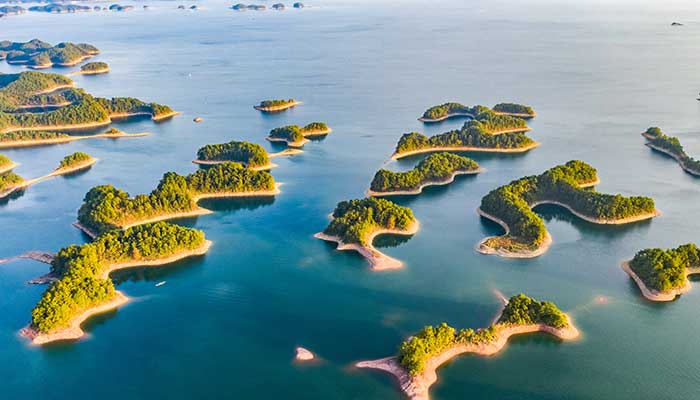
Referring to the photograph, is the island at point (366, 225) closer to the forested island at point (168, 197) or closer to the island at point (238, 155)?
the forested island at point (168, 197)

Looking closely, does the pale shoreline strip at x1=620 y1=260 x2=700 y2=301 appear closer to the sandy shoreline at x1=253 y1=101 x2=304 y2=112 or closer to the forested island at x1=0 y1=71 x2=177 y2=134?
the sandy shoreline at x1=253 y1=101 x2=304 y2=112

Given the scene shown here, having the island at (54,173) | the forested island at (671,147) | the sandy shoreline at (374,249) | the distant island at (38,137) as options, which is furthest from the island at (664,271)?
the distant island at (38,137)

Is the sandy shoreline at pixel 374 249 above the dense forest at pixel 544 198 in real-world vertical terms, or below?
below


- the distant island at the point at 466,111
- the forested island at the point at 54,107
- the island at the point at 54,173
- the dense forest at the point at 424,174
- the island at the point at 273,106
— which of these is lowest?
the island at the point at 54,173

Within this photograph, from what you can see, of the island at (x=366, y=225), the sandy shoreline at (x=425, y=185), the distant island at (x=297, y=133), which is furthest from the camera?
the distant island at (x=297, y=133)

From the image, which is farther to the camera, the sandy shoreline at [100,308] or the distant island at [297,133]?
the distant island at [297,133]

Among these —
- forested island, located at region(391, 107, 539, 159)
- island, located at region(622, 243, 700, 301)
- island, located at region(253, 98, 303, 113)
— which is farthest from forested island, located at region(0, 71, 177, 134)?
island, located at region(622, 243, 700, 301)

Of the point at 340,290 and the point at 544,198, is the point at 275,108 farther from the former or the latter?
the point at 340,290
